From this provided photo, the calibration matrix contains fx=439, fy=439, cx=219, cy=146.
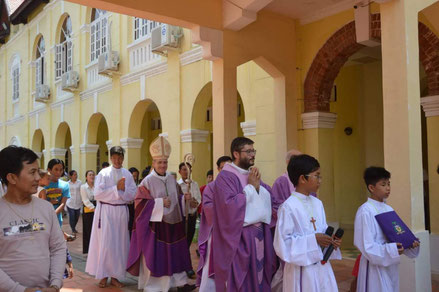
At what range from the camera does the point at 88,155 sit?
1608cm

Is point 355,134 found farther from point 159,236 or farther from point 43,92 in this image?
point 43,92

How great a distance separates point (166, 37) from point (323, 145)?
16.8 feet

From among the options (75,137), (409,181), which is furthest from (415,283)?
(75,137)

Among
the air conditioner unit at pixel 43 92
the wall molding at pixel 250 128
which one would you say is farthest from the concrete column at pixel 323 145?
the air conditioner unit at pixel 43 92

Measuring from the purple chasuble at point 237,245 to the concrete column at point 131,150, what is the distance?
960 centimetres

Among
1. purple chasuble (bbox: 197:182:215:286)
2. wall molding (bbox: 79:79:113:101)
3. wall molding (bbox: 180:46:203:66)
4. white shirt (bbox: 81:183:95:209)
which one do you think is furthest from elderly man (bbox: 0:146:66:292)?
wall molding (bbox: 79:79:113:101)

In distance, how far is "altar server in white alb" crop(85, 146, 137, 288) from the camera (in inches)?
243

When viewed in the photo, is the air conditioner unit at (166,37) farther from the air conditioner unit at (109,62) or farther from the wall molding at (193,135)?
the air conditioner unit at (109,62)

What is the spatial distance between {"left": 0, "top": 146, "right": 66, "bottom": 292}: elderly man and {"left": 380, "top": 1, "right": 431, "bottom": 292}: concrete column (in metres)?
3.28

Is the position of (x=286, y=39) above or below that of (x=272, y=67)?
above

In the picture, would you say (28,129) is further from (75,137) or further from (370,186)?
(370,186)

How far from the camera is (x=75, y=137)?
1667cm

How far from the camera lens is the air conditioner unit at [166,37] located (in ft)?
35.9

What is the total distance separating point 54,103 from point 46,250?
17.0 meters
